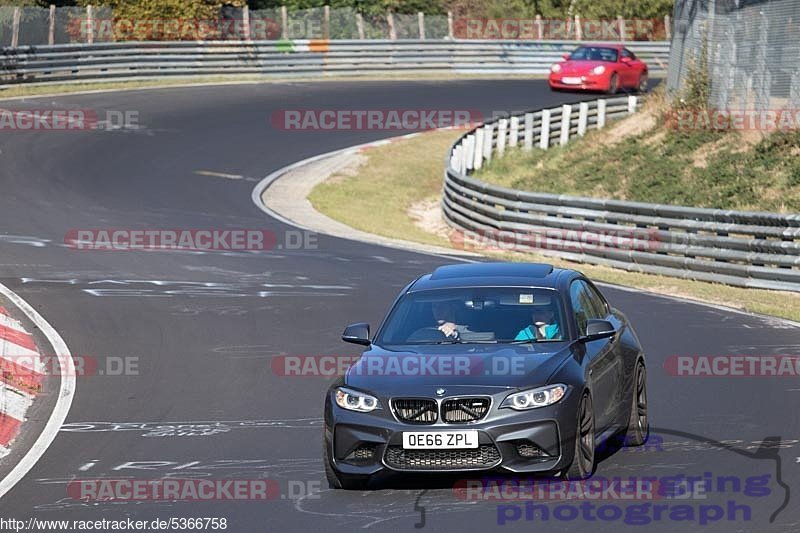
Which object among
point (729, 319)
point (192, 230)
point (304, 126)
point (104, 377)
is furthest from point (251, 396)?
point (304, 126)

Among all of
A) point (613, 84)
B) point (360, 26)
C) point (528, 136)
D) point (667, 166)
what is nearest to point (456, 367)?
point (667, 166)

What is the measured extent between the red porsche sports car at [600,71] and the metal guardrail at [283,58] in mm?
6524

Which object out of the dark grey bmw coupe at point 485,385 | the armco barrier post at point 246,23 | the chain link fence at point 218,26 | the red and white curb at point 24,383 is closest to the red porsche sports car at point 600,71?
the chain link fence at point 218,26

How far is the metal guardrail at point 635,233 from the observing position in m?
21.6

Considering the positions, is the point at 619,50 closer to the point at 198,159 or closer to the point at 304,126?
the point at 304,126

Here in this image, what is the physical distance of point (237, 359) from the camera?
580 inches

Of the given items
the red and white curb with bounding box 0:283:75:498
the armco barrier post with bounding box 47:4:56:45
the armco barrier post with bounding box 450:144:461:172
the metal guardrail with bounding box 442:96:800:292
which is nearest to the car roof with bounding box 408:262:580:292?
the red and white curb with bounding box 0:283:75:498

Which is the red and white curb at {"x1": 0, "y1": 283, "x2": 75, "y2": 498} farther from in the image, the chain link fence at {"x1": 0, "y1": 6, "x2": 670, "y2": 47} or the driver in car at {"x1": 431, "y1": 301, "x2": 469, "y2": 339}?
the chain link fence at {"x1": 0, "y1": 6, "x2": 670, "y2": 47}

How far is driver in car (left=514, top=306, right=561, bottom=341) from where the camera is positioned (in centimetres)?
1018

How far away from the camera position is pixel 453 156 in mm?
33375

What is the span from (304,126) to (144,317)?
78.9 ft

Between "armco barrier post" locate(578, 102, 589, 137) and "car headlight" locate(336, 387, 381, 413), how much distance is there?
30.0 meters

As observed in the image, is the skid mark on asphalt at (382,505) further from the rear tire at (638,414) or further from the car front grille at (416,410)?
the rear tire at (638,414)

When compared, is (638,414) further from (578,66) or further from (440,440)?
(578,66)
